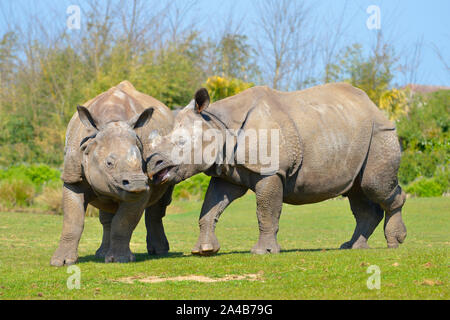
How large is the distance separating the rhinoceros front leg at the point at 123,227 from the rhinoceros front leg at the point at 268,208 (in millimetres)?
1541

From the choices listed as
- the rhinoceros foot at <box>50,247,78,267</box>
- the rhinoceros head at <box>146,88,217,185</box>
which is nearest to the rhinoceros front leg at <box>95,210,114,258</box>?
the rhinoceros foot at <box>50,247,78,267</box>

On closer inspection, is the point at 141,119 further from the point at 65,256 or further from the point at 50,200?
the point at 50,200

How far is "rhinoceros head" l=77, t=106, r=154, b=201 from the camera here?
26.9 feet

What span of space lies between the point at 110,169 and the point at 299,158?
2660 millimetres

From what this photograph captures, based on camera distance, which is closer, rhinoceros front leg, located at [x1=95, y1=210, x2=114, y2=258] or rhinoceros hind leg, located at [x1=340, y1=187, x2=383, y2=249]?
rhinoceros front leg, located at [x1=95, y1=210, x2=114, y2=258]

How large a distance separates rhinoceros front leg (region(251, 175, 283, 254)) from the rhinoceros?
4.78ft

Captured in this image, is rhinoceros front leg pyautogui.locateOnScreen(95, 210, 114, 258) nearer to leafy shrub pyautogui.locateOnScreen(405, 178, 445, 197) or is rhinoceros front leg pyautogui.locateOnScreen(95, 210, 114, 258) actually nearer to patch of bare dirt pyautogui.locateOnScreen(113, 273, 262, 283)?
patch of bare dirt pyautogui.locateOnScreen(113, 273, 262, 283)

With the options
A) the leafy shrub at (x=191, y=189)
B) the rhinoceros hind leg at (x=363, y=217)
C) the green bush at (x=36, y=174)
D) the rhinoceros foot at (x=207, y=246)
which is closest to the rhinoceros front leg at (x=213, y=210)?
the rhinoceros foot at (x=207, y=246)

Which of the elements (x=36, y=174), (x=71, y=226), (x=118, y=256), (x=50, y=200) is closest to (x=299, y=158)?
(x=118, y=256)

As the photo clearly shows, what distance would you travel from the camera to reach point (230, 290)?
7.03 m

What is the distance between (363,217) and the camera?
10.8 meters
